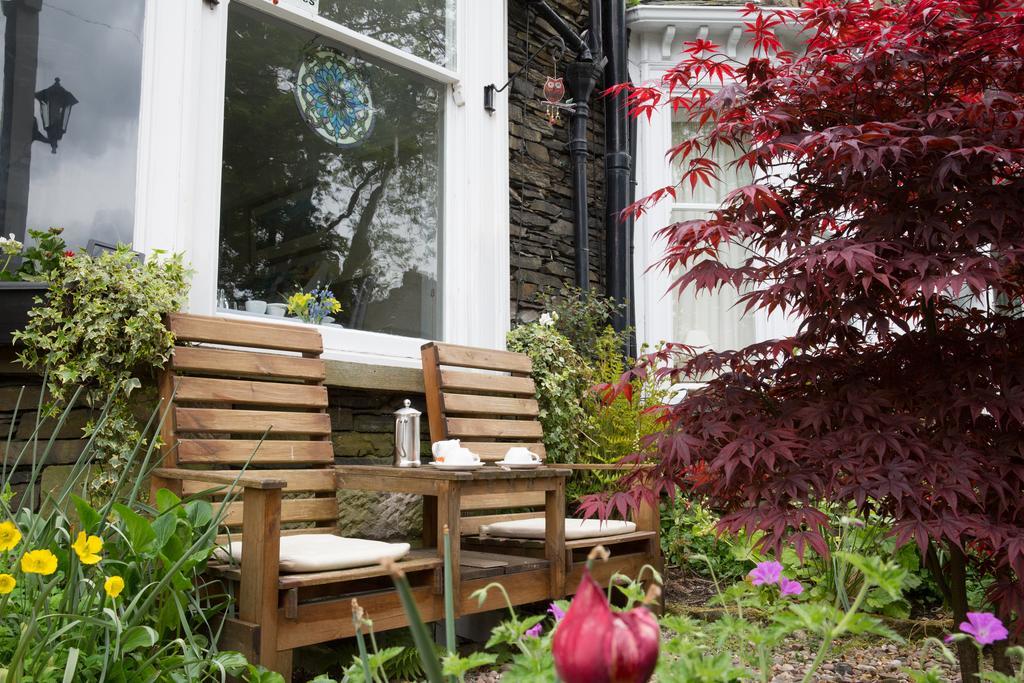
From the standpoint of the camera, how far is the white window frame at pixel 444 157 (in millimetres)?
3131

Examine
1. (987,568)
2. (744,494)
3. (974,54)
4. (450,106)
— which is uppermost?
(450,106)

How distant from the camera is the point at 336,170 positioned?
3.85 metres

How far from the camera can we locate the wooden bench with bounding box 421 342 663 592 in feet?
10.6

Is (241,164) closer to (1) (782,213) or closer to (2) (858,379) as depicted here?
(1) (782,213)

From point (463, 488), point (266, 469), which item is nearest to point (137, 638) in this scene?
point (463, 488)

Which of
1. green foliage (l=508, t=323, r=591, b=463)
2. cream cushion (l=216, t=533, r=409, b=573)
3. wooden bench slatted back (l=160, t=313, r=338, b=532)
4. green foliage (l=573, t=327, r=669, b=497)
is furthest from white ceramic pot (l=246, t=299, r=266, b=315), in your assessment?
green foliage (l=573, t=327, r=669, b=497)

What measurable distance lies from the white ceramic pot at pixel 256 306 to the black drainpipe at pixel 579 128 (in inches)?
78.8

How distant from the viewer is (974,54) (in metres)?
2.31

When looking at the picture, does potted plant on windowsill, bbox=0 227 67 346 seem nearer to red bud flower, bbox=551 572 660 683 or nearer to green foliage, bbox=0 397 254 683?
green foliage, bbox=0 397 254 683

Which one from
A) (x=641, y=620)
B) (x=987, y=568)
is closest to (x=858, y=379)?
(x=987, y=568)

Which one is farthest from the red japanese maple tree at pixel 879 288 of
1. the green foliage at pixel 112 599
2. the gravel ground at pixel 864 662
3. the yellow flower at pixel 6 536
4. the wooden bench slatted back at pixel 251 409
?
the yellow flower at pixel 6 536

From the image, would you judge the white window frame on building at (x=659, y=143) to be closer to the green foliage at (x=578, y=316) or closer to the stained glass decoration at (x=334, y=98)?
the green foliage at (x=578, y=316)

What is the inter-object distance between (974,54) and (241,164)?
8.70 feet

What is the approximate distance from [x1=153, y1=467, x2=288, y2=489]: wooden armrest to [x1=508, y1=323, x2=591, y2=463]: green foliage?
1.89 m
